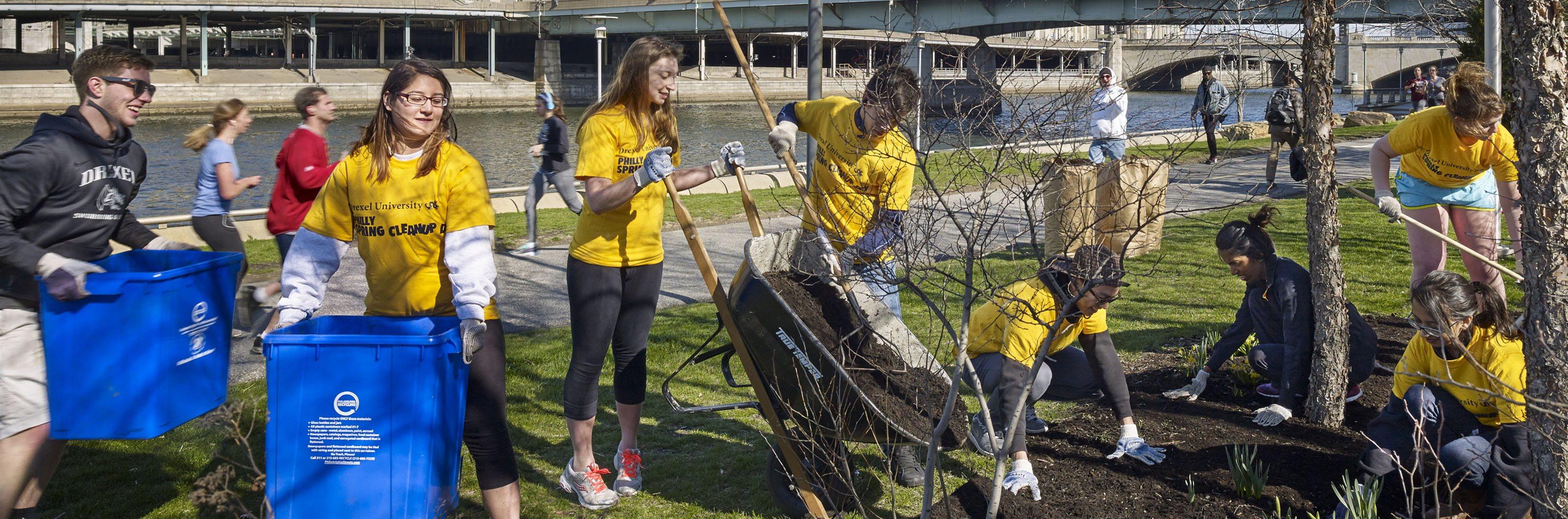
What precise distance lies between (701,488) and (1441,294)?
2.49m

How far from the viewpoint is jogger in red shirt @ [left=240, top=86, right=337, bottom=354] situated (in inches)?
224

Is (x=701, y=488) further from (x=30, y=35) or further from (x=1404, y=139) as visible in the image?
(x=30, y=35)

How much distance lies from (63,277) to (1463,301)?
13.2 feet

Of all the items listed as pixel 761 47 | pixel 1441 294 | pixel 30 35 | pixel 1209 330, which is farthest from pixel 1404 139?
pixel 30 35

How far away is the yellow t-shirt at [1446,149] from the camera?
474cm

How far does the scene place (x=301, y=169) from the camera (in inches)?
224

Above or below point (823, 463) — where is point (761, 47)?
above

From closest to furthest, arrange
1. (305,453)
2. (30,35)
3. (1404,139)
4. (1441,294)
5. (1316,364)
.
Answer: (305,453), (1441,294), (1316,364), (1404,139), (30,35)

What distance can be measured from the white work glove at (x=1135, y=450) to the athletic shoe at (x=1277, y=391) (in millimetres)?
737

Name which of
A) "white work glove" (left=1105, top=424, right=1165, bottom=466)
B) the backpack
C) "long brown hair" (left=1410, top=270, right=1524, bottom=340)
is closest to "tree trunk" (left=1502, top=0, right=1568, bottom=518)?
"long brown hair" (left=1410, top=270, right=1524, bottom=340)

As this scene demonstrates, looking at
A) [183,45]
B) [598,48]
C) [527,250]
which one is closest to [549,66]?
[598,48]

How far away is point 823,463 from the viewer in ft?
11.2

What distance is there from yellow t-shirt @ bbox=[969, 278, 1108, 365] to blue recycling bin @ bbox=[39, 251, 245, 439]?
238 cm

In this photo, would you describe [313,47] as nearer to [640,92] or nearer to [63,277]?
[640,92]
